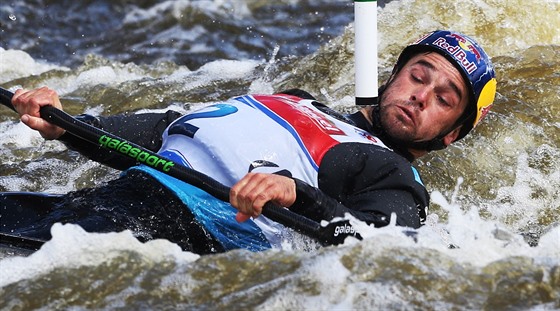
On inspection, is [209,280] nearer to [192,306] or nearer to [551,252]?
[192,306]

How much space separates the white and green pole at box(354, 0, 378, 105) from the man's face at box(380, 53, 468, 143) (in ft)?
0.66

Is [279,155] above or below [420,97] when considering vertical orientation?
below

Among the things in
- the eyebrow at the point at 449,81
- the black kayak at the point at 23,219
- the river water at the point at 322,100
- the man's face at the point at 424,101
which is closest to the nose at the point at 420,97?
the man's face at the point at 424,101

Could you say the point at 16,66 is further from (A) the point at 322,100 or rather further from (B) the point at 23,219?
(B) the point at 23,219

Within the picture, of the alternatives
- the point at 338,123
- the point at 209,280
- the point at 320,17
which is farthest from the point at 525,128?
the point at 320,17

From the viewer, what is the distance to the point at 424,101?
4539 mm

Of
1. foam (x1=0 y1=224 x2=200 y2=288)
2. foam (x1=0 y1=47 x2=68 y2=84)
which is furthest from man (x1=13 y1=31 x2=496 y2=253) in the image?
foam (x1=0 y1=47 x2=68 y2=84)

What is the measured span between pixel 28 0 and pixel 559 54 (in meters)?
6.80

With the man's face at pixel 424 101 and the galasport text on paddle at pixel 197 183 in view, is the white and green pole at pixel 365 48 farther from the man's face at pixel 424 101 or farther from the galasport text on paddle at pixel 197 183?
the galasport text on paddle at pixel 197 183

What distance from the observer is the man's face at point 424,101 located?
4.54 m

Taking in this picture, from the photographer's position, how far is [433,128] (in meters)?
4.58

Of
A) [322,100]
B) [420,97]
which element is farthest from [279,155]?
[322,100]

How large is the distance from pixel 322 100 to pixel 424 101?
2018 millimetres

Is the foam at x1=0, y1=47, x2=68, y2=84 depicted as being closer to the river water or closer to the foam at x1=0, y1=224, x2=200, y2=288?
the river water
